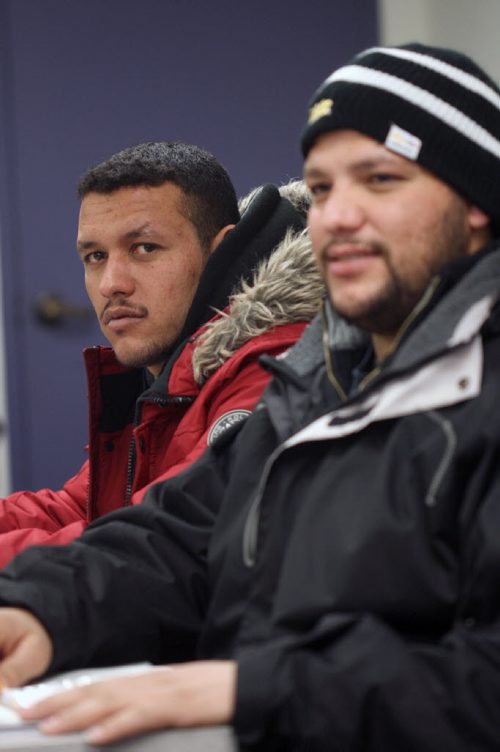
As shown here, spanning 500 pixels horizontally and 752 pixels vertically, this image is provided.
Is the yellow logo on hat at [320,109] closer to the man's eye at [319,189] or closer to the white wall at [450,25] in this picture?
the man's eye at [319,189]

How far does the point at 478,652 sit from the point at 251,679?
7.4 inches

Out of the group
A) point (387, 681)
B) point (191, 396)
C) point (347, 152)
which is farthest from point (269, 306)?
point (387, 681)

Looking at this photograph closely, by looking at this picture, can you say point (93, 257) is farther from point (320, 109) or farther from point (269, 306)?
point (320, 109)

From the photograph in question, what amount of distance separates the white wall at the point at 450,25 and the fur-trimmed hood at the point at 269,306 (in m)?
1.54

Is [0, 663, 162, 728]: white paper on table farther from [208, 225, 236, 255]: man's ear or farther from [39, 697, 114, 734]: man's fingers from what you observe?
[208, 225, 236, 255]: man's ear

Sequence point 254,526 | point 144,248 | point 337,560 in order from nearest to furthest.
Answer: point 337,560 < point 254,526 < point 144,248

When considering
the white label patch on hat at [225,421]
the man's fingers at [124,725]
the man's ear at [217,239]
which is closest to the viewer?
the man's fingers at [124,725]

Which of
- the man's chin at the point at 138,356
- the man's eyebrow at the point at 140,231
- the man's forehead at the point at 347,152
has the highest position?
the man's forehead at the point at 347,152

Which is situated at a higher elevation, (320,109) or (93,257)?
(320,109)

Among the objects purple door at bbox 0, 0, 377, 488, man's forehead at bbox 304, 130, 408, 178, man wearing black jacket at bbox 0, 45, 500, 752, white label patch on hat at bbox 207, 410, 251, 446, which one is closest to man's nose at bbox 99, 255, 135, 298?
white label patch on hat at bbox 207, 410, 251, 446

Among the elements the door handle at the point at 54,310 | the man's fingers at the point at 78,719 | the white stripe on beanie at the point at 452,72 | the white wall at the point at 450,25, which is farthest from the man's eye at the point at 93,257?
the white wall at the point at 450,25

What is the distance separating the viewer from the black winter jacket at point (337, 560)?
0.97 meters

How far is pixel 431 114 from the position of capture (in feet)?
4.15

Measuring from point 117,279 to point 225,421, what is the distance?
0.44m
